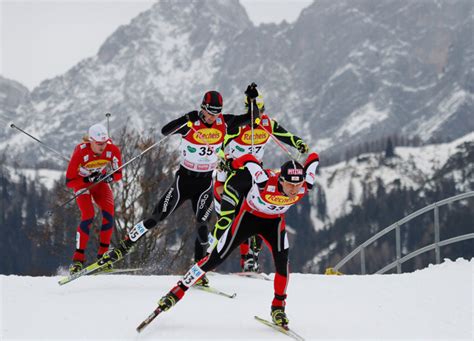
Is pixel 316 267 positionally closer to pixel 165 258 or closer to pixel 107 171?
pixel 165 258

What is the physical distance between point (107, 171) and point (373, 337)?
198 inches

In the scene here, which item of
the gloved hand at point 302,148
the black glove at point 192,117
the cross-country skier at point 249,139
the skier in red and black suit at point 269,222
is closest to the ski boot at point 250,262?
the cross-country skier at point 249,139

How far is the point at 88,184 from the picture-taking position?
406 inches

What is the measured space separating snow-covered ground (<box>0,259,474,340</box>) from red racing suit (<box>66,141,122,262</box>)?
2.48 ft

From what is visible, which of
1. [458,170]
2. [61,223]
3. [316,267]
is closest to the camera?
[61,223]

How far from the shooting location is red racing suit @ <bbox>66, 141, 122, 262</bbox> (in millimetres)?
10250

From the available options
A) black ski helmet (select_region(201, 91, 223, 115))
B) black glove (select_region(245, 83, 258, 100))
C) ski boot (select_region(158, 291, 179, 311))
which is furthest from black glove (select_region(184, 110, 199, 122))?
ski boot (select_region(158, 291, 179, 311))

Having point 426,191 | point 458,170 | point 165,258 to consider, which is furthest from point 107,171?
point 458,170

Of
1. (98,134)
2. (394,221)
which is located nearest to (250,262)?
(98,134)

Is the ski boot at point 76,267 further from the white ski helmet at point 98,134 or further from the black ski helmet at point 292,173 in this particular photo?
the black ski helmet at point 292,173

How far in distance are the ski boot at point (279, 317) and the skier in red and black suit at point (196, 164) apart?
247cm

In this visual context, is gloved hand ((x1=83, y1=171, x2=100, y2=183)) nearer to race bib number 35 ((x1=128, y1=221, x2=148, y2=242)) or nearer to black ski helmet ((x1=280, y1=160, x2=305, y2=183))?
race bib number 35 ((x1=128, y1=221, x2=148, y2=242))

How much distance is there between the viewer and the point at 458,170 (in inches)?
6378

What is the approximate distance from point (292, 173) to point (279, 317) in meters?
1.71
